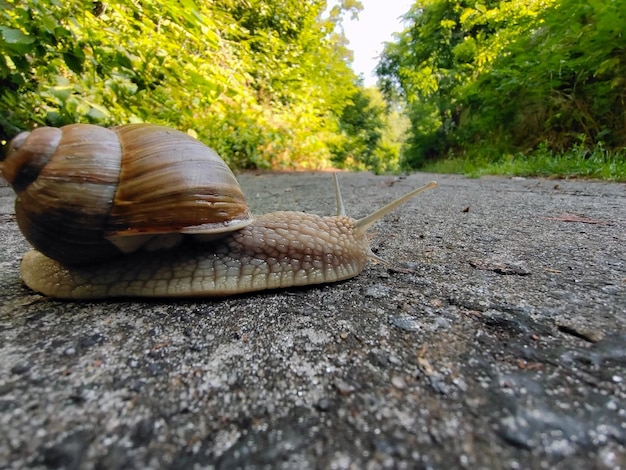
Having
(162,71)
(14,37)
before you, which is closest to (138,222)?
(14,37)

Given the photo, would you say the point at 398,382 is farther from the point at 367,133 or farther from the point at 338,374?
the point at 367,133

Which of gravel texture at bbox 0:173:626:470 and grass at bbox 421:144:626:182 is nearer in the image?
gravel texture at bbox 0:173:626:470

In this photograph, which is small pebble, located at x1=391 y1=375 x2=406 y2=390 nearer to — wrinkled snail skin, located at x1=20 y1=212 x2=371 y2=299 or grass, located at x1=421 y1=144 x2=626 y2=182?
wrinkled snail skin, located at x1=20 y1=212 x2=371 y2=299

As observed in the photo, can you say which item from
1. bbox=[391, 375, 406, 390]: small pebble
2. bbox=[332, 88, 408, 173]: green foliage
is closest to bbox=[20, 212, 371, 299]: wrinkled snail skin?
bbox=[391, 375, 406, 390]: small pebble

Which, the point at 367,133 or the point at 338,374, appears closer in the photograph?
the point at 338,374

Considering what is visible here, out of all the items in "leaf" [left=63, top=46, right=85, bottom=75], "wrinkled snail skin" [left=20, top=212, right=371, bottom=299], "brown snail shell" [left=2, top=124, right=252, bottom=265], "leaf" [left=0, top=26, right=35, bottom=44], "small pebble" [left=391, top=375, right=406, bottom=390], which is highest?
"leaf" [left=0, top=26, right=35, bottom=44]

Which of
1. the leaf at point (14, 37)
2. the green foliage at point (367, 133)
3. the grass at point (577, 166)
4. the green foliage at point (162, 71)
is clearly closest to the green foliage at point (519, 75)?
the grass at point (577, 166)

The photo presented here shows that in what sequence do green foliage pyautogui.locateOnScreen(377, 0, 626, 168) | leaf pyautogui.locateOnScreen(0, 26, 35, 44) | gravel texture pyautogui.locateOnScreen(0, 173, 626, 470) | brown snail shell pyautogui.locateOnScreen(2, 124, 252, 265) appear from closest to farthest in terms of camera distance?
gravel texture pyautogui.locateOnScreen(0, 173, 626, 470)
brown snail shell pyautogui.locateOnScreen(2, 124, 252, 265)
leaf pyautogui.locateOnScreen(0, 26, 35, 44)
green foliage pyautogui.locateOnScreen(377, 0, 626, 168)
